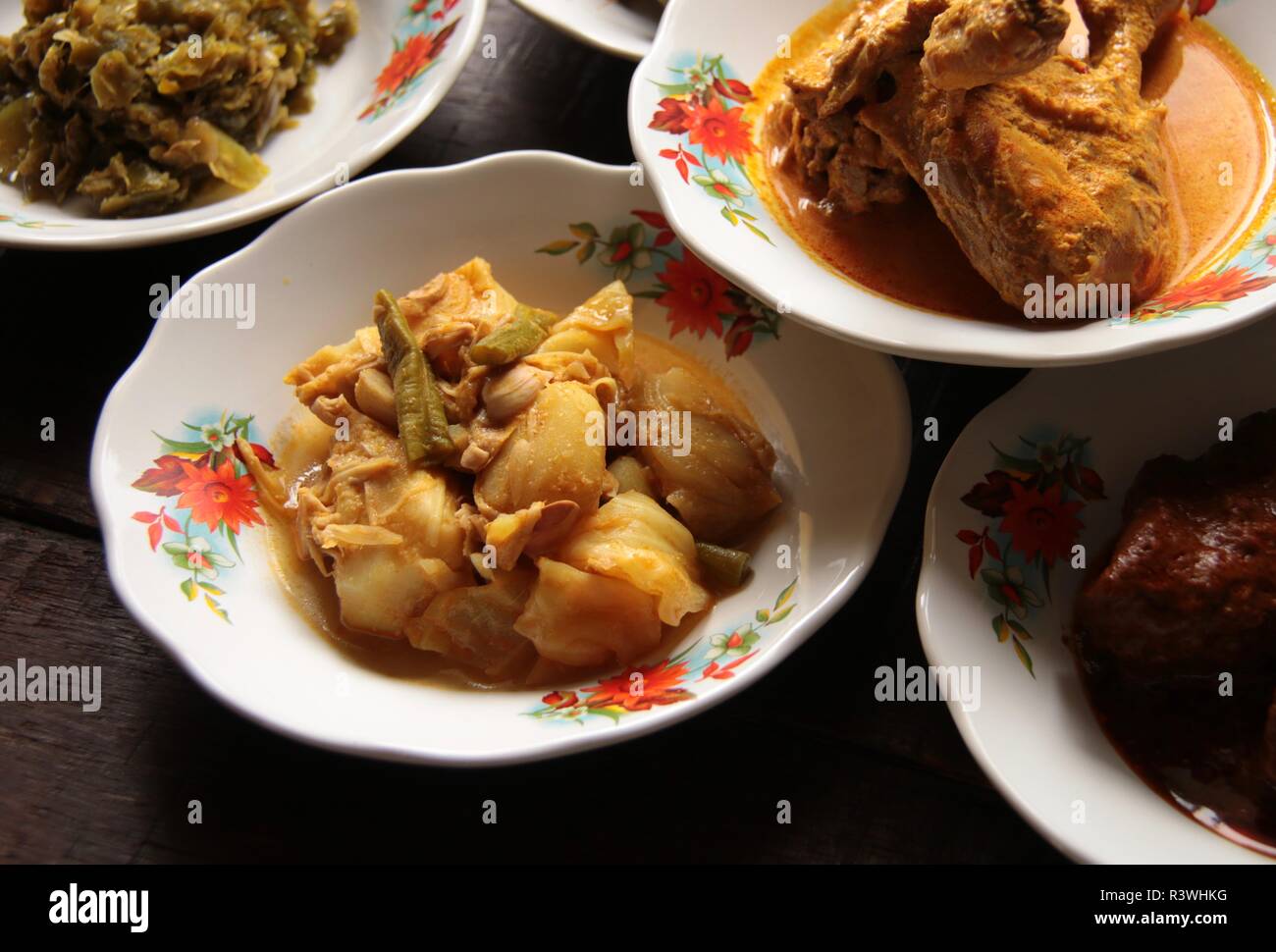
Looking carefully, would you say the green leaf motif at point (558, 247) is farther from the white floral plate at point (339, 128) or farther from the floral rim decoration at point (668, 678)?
the floral rim decoration at point (668, 678)

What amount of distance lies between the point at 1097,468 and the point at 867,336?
651 mm

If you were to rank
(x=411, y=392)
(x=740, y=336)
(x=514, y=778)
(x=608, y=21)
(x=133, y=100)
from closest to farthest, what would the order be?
(x=514, y=778) → (x=411, y=392) → (x=740, y=336) → (x=133, y=100) → (x=608, y=21)

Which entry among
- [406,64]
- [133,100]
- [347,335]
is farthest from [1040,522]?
[133,100]

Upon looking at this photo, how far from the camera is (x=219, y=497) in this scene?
7.80ft

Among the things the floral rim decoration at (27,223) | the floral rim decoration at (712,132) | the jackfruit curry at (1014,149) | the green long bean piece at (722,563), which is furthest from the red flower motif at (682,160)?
the floral rim decoration at (27,223)

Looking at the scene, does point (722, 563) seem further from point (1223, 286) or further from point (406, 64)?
point (406, 64)

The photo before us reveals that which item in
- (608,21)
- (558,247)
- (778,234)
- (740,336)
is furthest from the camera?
(608,21)

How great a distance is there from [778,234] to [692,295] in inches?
13.6

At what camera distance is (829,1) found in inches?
111

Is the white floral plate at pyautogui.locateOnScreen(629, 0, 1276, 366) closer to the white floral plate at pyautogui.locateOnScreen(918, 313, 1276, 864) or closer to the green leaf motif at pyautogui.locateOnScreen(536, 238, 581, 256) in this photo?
the white floral plate at pyautogui.locateOnScreen(918, 313, 1276, 864)

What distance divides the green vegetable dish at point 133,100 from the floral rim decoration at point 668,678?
1.83 m

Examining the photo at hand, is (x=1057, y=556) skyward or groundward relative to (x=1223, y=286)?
groundward

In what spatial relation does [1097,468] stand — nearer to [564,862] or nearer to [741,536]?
[741,536]

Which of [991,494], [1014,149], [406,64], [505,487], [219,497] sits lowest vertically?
[219,497]
